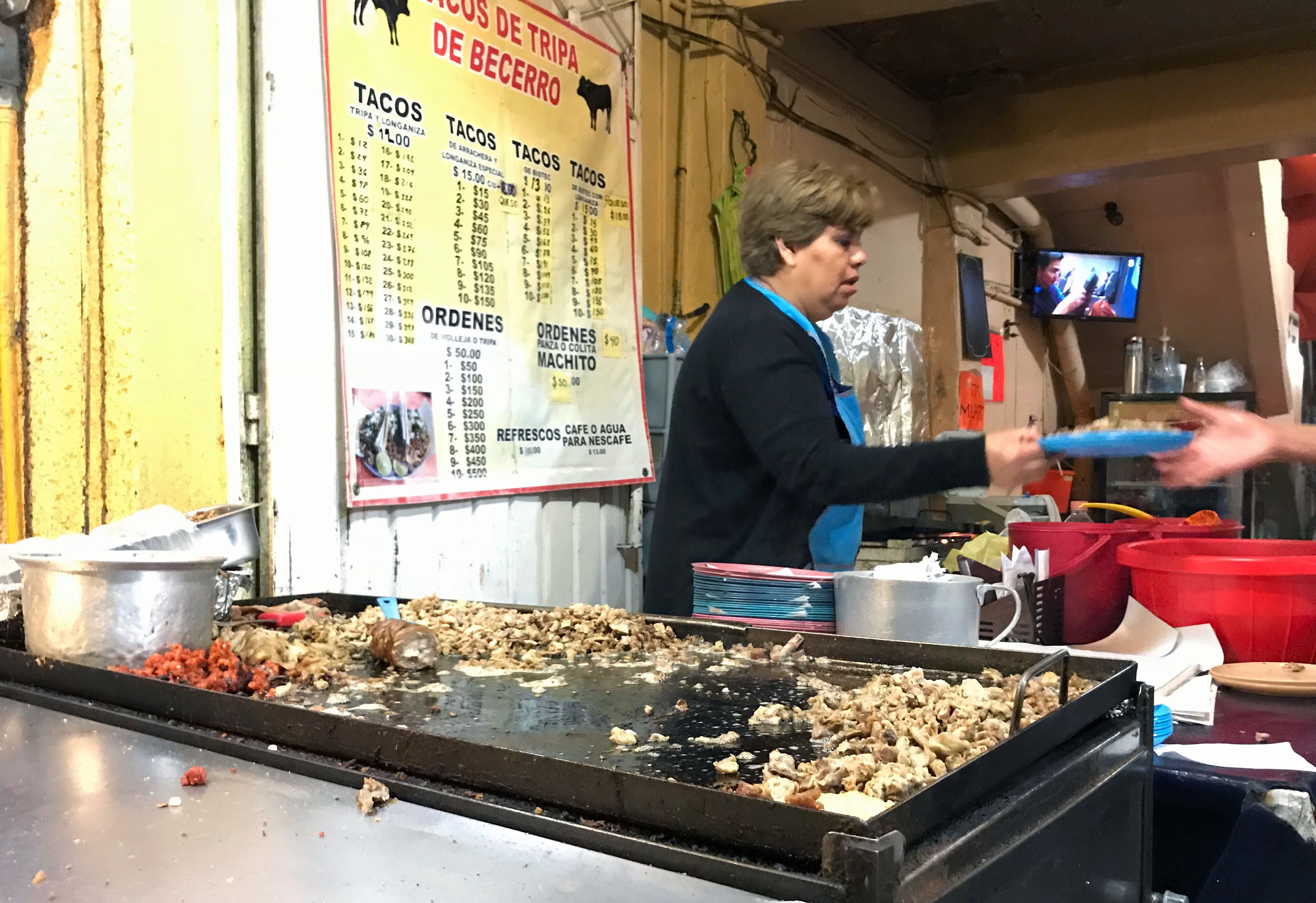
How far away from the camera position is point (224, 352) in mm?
1931

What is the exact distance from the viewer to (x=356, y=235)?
2119 mm

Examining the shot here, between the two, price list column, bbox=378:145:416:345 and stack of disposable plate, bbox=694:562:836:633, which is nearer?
stack of disposable plate, bbox=694:562:836:633

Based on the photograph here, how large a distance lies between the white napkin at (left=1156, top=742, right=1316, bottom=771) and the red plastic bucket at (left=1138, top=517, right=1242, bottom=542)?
83 cm

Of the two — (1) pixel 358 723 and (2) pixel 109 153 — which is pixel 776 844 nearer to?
(1) pixel 358 723

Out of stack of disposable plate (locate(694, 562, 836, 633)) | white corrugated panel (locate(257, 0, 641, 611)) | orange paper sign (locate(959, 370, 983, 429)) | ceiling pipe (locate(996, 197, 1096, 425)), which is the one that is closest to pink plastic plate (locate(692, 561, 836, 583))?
stack of disposable plate (locate(694, 562, 836, 633))

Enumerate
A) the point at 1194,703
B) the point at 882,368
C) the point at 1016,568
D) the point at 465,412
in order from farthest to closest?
the point at 882,368
the point at 465,412
the point at 1016,568
the point at 1194,703

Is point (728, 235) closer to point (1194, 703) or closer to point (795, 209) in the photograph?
point (795, 209)

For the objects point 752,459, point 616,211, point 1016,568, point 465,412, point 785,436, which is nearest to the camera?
point 1016,568

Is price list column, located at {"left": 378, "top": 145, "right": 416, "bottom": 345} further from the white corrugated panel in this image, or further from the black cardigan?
the black cardigan

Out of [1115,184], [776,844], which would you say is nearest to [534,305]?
[776,844]

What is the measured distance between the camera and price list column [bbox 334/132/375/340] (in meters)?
2.09

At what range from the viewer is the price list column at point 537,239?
263 centimetres

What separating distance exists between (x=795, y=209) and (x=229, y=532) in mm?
1275

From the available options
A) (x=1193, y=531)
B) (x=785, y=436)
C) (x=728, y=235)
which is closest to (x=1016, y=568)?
(x=785, y=436)
